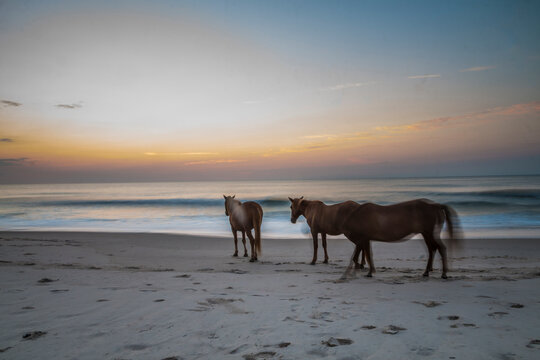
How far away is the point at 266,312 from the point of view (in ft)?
12.7

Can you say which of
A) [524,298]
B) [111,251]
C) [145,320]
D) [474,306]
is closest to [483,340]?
[474,306]

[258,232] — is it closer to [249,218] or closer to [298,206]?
[249,218]

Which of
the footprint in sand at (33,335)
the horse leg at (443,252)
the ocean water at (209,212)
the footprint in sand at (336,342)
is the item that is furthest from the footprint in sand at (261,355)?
the ocean water at (209,212)

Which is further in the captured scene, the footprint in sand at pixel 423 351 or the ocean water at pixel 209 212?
the ocean water at pixel 209 212

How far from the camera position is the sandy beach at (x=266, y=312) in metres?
2.89

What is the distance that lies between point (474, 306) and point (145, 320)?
3859mm

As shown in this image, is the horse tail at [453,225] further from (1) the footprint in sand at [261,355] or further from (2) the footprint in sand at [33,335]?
(2) the footprint in sand at [33,335]

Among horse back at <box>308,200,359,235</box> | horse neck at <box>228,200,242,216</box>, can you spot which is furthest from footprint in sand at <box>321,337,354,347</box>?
horse neck at <box>228,200,242,216</box>

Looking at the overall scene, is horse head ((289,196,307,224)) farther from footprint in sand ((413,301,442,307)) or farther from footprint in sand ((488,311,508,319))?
footprint in sand ((488,311,508,319))

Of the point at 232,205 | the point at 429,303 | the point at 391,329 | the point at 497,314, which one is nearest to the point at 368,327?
the point at 391,329

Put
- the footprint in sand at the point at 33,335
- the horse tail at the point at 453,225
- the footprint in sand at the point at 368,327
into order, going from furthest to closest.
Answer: the horse tail at the point at 453,225 < the footprint in sand at the point at 368,327 < the footprint in sand at the point at 33,335

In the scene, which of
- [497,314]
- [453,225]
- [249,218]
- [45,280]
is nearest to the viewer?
[497,314]

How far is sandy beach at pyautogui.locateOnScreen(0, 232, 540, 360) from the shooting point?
2887mm

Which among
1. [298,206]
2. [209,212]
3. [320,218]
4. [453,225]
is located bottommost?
[209,212]
